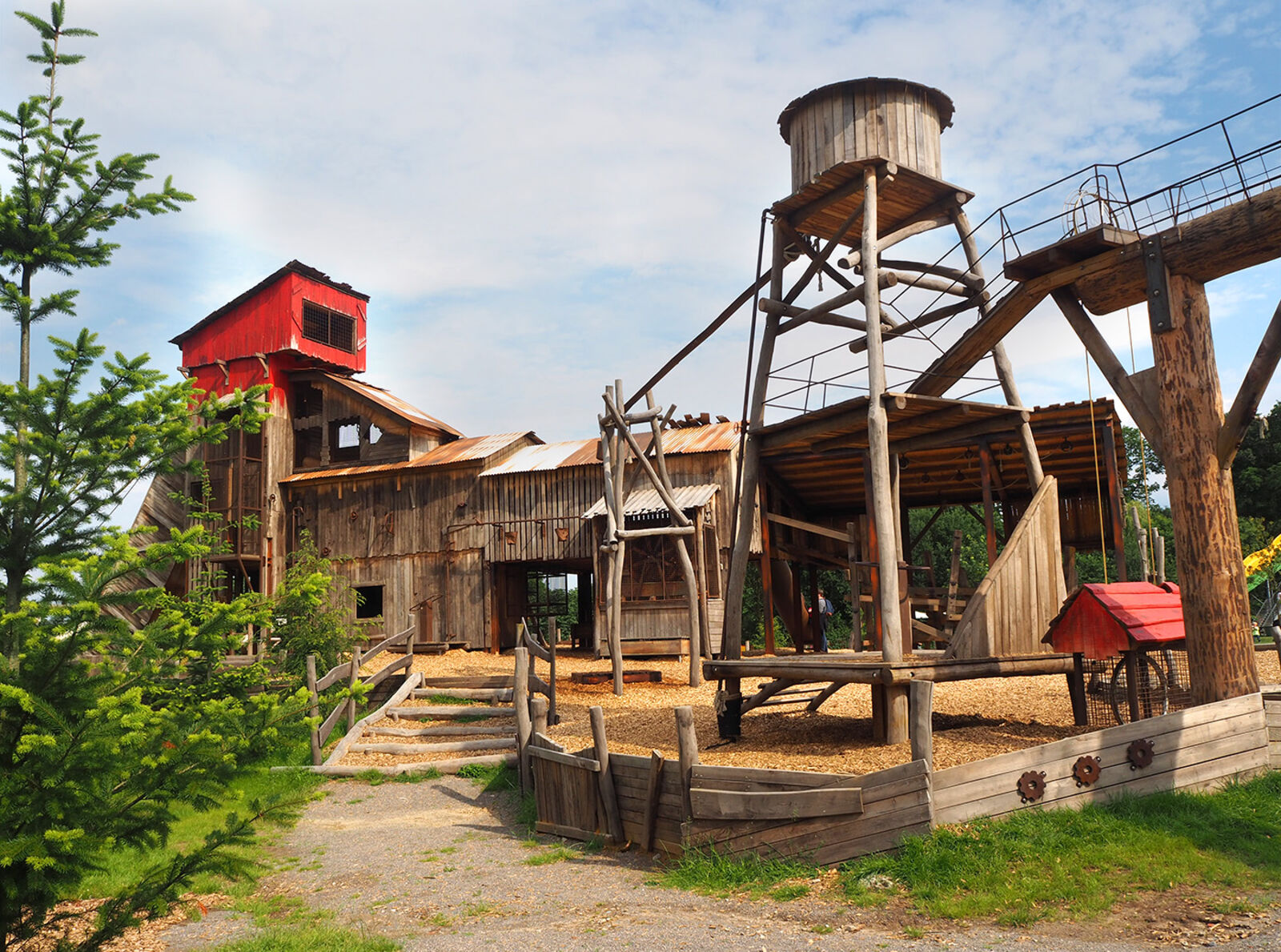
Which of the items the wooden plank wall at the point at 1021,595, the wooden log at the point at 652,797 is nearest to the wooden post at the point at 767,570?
the wooden plank wall at the point at 1021,595

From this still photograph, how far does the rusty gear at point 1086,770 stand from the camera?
834cm

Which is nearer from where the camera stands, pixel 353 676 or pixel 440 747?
pixel 440 747

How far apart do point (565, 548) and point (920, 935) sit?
19.8 metres

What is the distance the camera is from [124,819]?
4926mm

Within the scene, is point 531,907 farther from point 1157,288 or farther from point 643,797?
point 1157,288

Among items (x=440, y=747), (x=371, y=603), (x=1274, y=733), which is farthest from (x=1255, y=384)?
(x=371, y=603)

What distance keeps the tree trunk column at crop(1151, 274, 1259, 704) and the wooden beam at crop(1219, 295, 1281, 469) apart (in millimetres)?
232

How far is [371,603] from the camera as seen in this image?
30328 mm

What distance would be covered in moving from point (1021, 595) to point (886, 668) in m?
2.37

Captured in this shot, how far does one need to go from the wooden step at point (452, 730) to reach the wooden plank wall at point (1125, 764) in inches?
393

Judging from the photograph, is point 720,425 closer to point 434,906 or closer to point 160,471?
point 434,906

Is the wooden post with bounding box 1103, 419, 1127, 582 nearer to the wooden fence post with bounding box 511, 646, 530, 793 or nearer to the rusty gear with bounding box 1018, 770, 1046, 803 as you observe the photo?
the rusty gear with bounding box 1018, 770, 1046, 803

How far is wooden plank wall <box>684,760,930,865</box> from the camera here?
8.22m

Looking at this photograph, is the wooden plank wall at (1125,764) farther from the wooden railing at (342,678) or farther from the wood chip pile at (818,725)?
the wooden railing at (342,678)
